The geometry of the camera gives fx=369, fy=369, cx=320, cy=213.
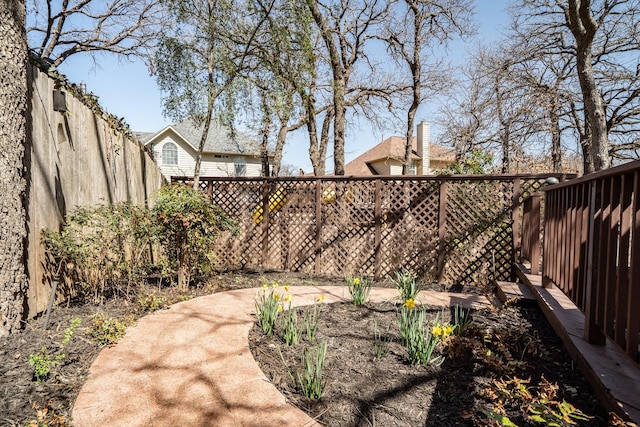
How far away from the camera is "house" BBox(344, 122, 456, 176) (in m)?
20.9

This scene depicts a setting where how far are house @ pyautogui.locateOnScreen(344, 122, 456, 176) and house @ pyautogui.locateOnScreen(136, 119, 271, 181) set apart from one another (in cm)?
651

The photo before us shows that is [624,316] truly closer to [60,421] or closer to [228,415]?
[228,415]

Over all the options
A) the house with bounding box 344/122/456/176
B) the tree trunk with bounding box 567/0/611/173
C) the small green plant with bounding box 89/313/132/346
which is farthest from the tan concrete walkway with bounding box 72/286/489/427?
the house with bounding box 344/122/456/176

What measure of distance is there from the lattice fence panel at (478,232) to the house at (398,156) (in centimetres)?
1509

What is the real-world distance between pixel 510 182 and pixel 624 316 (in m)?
3.38

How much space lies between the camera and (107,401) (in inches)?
70.0

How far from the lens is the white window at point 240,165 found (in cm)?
2309

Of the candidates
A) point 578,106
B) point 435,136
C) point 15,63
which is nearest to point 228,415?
point 15,63

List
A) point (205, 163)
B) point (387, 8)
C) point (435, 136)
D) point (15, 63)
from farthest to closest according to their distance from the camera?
1. point (205, 163)
2. point (435, 136)
3. point (387, 8)
4. point (15, 63)

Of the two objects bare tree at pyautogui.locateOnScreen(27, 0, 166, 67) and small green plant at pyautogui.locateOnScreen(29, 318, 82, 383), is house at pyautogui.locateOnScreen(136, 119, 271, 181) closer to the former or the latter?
bare tree at pyautogui.locateOnScreen(27, 0, 166, 67)

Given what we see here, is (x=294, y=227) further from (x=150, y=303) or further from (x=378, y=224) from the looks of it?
(x=150, y=303)

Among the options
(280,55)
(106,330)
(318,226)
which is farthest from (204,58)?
(106,330)

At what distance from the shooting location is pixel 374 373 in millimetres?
2070

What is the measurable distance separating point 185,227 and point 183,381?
207 cm
